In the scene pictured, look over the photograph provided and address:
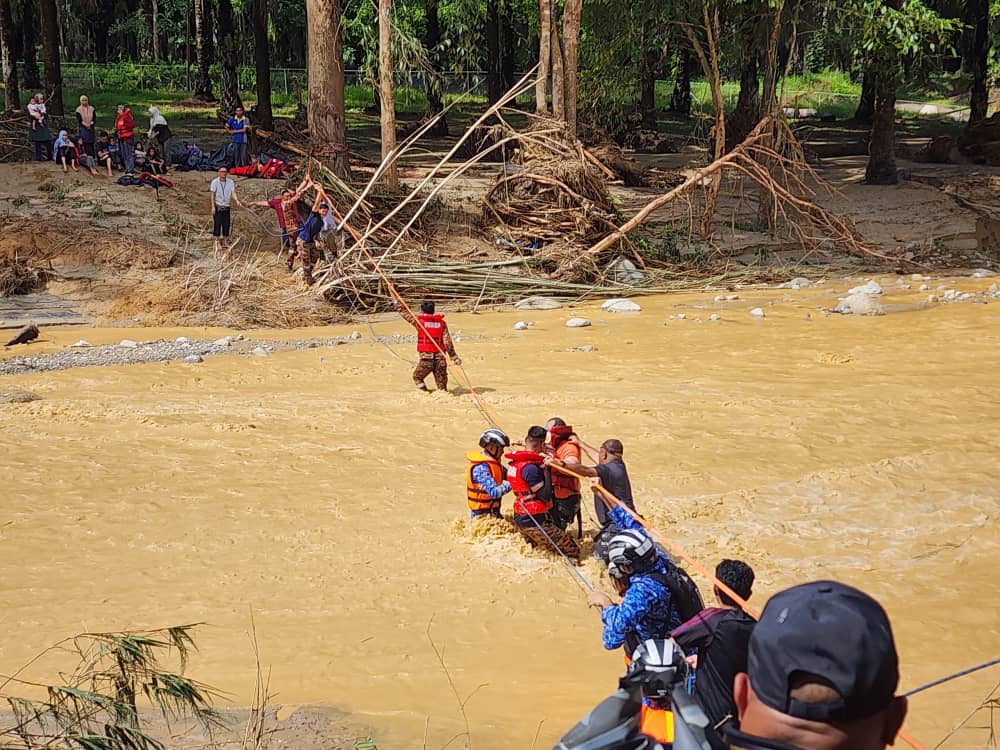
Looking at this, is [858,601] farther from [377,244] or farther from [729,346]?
[377,244]

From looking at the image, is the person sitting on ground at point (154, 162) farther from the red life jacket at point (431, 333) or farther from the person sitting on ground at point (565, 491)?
the person sitting on ground at point (565, 491)

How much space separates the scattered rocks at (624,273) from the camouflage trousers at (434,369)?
6.46 m

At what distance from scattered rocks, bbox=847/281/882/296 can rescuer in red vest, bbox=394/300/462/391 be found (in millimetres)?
6436

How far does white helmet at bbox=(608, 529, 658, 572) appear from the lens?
4172 millimetres

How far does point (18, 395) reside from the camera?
30.6 feet

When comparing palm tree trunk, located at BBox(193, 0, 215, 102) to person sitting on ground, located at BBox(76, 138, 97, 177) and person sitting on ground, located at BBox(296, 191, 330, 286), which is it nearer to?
person sitting on ground, located at BBox(76, 138, 97, 177)

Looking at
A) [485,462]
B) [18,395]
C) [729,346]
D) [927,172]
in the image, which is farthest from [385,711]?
[927,172]

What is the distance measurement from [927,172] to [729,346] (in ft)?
45.8

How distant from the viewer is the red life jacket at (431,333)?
364 inches

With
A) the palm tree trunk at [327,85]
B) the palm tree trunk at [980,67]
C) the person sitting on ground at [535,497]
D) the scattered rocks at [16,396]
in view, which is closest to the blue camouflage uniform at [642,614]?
the person sitting on ground at [535,497]

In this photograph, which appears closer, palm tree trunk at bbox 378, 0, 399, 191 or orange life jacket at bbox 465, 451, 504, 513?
orange life jacket at bbox 465, 451, 504, 513

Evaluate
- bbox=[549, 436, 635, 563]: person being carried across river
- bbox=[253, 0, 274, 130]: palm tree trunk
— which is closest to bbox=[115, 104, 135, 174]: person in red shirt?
bbox=[253, 0, 274, 130]: palm tree trunk

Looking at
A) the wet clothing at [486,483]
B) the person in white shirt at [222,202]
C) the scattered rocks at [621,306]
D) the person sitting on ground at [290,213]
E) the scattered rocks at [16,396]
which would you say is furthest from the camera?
the person in white shirt at [222,202]

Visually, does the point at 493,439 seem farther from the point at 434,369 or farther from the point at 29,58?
the point at 29,58
